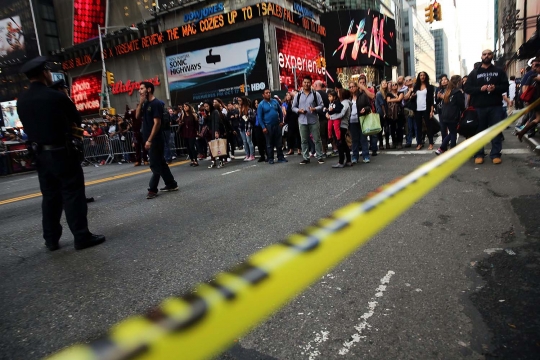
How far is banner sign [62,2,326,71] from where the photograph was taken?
27748mm

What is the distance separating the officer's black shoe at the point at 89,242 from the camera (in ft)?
12.1

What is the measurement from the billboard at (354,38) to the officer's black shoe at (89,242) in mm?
36425

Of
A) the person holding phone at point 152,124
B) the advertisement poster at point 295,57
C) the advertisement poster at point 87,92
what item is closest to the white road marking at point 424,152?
the person holding phone at point 152,124

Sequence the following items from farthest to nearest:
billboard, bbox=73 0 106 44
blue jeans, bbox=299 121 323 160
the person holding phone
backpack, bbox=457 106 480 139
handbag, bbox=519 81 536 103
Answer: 1. billboard, bbox=73 0 106 44
2. blue jeans, bbox=299 121 323 160
3. handbag, bbox=519 81 536 103
4. backpack, bbox=457 106 480 139
5. the person holding phone

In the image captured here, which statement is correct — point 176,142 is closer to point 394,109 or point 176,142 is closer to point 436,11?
point 394,109

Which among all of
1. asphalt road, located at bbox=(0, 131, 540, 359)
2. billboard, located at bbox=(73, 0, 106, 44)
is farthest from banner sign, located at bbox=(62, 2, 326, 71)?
asphalt road, located at bbox=(0, 131, 540, 359)

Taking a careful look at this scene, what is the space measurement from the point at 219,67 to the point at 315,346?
30.8 meters

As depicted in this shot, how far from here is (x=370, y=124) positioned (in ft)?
25.1

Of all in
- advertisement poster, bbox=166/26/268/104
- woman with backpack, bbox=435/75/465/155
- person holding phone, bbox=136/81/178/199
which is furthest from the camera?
advertisement poster, bbox=166/26/268/104

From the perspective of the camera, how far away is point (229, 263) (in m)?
2.94

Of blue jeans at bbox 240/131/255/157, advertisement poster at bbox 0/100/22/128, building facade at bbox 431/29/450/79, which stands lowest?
blue jeans at bbox 240/131/255/157

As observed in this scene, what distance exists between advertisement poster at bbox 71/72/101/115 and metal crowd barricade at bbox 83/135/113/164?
26.9 metres

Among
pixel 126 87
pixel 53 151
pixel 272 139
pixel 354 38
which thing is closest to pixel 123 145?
pixel 272 139

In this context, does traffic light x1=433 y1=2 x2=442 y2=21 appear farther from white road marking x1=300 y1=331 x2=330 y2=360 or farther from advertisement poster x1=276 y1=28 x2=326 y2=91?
white road marking x1=300 y1=331 x2=330 y2=360
